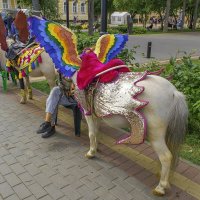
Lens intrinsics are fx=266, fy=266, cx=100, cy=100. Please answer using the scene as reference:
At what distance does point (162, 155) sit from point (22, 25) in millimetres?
4329

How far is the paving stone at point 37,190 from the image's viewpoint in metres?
3.25

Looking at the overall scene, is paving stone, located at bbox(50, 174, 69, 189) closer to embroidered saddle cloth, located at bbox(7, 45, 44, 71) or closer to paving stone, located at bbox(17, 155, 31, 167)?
paving stone, located at bbox(17, 155, 31, 167)

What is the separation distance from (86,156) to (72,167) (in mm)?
334

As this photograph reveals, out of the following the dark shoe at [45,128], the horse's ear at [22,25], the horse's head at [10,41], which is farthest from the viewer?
the horse's head at [10,41]

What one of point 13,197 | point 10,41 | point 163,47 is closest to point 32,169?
point 13,197

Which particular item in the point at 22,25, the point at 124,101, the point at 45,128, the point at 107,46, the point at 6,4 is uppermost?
the point at 6,4

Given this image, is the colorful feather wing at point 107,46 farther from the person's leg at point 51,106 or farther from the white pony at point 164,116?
the person's leg at point 51,106

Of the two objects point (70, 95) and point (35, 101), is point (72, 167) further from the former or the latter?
point (35, 101)

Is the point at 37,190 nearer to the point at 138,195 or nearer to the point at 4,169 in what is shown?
the point at 4,169

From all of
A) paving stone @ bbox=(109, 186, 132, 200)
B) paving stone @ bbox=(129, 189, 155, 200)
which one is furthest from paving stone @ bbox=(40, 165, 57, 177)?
paving stone @ bbox=(129, 189, 155, 200)

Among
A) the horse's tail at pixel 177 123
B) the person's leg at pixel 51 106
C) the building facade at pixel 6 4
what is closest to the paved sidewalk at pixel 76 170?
the person's leg at pixel 51 106

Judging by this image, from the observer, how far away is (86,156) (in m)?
4.09

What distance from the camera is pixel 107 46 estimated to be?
4066 millimetres

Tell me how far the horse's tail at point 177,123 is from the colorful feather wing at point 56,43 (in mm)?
1451
